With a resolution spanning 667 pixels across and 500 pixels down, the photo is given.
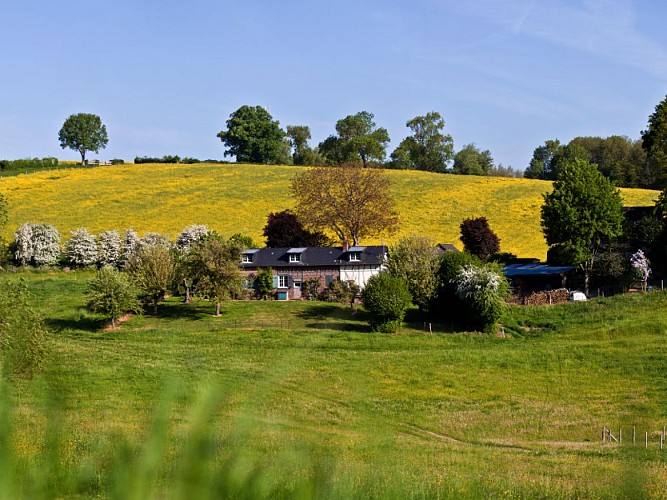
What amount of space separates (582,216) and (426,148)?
88.5m

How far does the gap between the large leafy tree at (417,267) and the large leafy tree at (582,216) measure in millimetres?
11584

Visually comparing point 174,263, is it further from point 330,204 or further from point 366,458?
point 366,458

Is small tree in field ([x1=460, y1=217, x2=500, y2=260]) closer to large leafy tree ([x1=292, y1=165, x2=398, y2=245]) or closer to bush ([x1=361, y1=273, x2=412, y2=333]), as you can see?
large leafy tree ([x1=292, y1=165, x2=398, y2=245])

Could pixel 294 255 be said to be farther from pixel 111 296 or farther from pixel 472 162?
pixel 472 162

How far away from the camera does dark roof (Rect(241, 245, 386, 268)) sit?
6556cm

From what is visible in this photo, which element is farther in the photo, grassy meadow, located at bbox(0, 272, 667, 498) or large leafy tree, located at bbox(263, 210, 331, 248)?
large leafy tree, located at bbox(263, 210, 331, 248)

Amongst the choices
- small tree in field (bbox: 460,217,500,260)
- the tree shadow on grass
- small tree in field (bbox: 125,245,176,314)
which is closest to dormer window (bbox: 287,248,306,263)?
the tree shadow on grass

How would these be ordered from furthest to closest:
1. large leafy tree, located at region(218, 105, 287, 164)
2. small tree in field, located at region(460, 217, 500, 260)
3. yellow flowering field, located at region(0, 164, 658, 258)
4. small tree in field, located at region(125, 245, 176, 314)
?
large leafy tree, located at region(218, 105, 287, 164)
yellow flowering field, located at region(0, 164, 658, 258)
small tree in field, located at region(460, 217, 500, 260)
small tree in field, located at region(125, 245, 176, 314)

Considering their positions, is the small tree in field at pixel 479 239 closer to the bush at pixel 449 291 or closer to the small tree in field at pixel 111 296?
the bush at pixel 449 291

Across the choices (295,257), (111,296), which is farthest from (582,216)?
(111,296)

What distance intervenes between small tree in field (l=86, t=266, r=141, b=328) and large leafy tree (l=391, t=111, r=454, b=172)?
3939 inches

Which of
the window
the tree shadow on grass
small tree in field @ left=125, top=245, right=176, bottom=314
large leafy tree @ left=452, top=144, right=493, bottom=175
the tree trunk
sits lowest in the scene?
the tree shadow on grass

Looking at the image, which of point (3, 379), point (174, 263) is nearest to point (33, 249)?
point (174, 263)

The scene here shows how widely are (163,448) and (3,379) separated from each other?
35 centimetres
